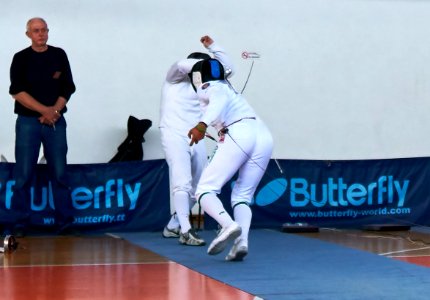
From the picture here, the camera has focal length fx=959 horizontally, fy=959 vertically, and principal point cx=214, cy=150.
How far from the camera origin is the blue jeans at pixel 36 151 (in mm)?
7664

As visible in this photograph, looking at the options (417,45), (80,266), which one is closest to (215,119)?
(80,266)

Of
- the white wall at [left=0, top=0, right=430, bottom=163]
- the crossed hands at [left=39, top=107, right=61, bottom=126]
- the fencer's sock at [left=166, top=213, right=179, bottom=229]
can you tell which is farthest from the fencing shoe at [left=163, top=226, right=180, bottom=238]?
the white wall at [left=0, top=0, right=430, bottom=163]

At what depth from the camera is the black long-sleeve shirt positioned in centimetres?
768

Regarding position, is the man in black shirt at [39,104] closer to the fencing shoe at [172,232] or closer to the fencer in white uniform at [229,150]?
the fencing shoe at [172,232]

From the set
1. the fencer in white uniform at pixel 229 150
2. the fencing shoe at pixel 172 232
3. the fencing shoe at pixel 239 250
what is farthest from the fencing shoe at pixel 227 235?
the fencing shoe at pixel 172 232

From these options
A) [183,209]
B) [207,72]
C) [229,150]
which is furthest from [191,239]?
[207,72]

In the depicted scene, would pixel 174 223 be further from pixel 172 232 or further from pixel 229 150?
pixel 229 150

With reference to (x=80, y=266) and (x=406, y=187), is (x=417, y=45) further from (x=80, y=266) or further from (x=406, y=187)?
(x=80, y=266)

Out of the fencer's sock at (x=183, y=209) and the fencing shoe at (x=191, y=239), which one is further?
the fencer's sock at (x=183, y=209)

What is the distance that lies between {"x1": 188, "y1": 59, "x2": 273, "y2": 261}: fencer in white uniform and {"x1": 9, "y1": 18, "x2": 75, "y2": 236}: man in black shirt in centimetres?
200

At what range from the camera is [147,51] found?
9.17 meters

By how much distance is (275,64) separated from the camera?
9.45m

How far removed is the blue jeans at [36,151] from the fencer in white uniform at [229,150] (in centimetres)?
203

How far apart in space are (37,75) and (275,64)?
8.79ft
